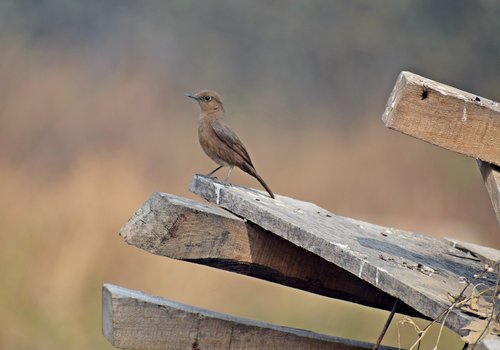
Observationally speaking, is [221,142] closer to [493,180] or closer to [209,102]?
[209,102]

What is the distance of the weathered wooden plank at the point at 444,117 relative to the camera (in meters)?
3.41

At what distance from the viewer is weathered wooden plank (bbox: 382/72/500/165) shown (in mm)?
3412

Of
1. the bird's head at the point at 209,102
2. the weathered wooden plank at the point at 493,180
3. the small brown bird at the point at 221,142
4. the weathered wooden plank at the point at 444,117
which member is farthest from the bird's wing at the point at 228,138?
the weathered wooden plank at the point at 444,117

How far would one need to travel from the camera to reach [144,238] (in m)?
3.81

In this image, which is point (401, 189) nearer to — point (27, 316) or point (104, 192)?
point (104, 192)

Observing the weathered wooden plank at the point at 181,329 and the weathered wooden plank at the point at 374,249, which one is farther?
the weathered wooden plank at the point at 181,329

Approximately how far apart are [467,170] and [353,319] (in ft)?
7.81

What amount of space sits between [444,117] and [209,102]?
11.3 feet

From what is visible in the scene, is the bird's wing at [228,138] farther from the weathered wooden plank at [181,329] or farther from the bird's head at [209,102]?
the weathered wooden plank at [181,329]

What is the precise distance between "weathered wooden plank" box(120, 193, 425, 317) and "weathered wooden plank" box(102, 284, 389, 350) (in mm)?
147

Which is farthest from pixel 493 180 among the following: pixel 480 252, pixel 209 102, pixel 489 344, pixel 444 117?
pixel 209 102

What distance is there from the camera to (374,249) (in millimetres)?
3764

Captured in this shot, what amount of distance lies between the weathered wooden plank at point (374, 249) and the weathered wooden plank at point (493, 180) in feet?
0.70

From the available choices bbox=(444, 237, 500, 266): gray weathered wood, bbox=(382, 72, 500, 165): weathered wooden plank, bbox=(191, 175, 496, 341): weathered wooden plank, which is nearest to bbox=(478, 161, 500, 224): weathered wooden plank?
bbox=(382, 72, 500, 165): weathered wooden plank
